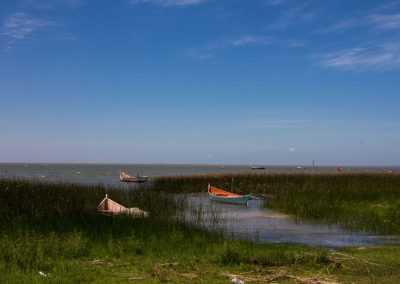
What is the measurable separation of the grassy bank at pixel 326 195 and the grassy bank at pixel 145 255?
6703 mm

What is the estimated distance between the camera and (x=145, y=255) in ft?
37.8

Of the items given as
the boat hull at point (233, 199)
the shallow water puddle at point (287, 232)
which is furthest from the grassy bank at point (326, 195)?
the boat hull at point (233, 199)

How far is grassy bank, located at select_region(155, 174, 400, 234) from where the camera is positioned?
2022 centimetres

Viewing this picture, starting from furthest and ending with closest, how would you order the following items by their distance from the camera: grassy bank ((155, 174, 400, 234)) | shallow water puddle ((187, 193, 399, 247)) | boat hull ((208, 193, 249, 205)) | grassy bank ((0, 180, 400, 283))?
boat hull ((208, 193, 249, 205)) → grassy bank ((155, 174, 400, 234)) → shallow water puddle ((187, 193, 399, 247)) → grassy bank ((0, 180, 400, 283))

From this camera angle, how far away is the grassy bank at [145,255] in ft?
29.8

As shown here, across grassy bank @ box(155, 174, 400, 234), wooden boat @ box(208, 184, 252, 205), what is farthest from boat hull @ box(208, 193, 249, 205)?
grassy bank @ box(155, 174, 400, 234)

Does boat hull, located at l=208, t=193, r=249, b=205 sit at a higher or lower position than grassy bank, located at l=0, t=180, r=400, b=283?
lower

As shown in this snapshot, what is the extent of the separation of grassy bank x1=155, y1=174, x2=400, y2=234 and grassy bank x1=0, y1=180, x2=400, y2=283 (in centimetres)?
670

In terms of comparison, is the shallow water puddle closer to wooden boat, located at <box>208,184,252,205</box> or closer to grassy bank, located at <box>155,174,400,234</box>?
grassy bank, located at <box>155,174,400,234</box>

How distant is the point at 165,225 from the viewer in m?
14.8

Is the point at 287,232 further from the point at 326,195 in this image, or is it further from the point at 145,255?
the point at 326,195

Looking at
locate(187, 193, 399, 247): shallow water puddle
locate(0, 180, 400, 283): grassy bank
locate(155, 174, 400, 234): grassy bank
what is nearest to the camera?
locate(0, 180, 400, 283): grassy bank

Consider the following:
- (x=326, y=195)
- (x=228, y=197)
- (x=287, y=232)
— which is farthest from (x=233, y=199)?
(x=287, y=232)

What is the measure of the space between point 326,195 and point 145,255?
56.4 ft
